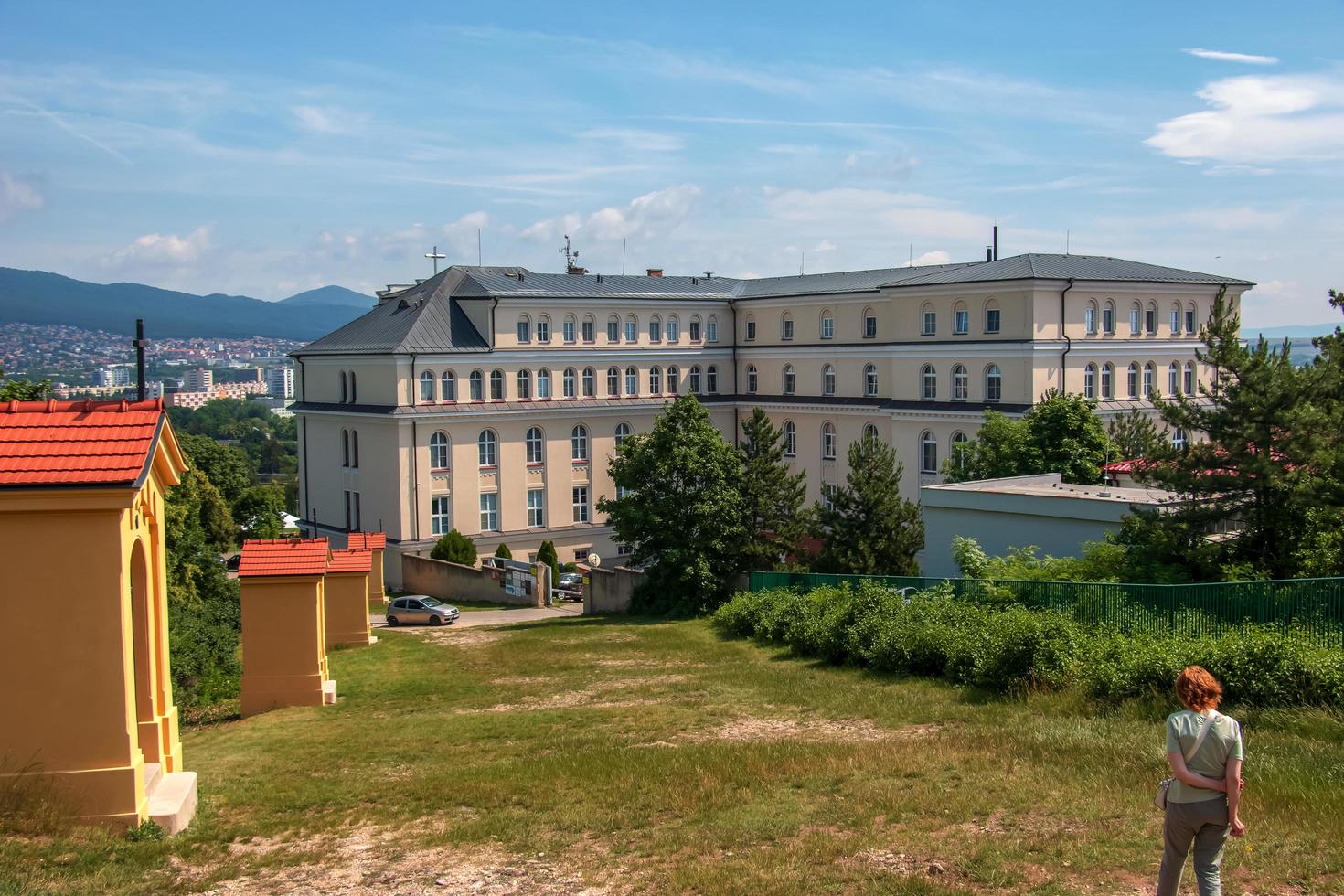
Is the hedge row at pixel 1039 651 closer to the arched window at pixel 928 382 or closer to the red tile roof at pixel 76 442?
the red tile roof at pixel 76 442

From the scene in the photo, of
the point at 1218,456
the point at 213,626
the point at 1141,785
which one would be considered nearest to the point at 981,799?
the point at 1141,785

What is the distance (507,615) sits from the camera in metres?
43.8

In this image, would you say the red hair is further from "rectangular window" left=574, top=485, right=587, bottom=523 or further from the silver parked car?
"rectangular window" left=574, top=485, right=587, bottom=523

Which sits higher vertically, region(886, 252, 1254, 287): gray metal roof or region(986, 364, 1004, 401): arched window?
region(886, 252, 1254, 287): gray metal roof

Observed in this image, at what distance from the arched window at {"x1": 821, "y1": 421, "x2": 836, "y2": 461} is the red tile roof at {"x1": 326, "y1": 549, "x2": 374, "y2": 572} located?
3315cm

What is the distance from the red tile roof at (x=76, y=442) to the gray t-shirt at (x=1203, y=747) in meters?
8.68

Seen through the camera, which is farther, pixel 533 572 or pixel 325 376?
pixel 325 376

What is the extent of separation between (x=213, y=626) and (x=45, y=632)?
16.5 m

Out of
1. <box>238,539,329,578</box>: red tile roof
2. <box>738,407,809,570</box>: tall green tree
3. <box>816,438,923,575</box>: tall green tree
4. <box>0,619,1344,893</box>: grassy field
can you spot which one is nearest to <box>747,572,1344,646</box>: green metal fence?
<box>0,619,1344,893</box>: grassy field

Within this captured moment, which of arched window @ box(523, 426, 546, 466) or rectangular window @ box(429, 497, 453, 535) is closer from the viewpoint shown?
rectangular window @ box(429, 497, 453, 535)

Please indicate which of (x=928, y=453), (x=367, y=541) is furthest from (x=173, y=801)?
(x=928, y=453)

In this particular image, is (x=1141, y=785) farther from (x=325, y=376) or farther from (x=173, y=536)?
(x=325, y=376)

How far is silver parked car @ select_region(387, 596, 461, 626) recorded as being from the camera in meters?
41.1

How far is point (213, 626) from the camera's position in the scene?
26.6 m
